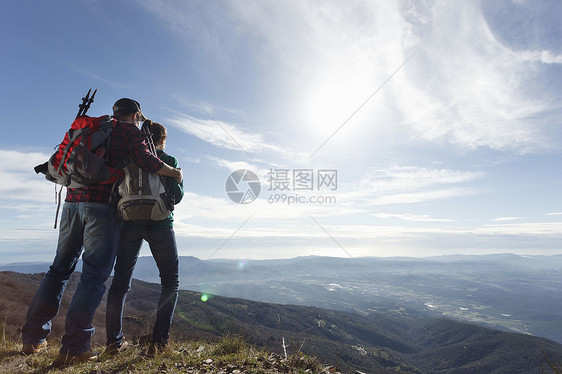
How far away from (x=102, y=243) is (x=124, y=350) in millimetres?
1763

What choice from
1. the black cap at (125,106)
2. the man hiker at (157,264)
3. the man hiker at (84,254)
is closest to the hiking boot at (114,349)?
the man hiker at (157,264)

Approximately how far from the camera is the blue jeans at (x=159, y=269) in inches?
160

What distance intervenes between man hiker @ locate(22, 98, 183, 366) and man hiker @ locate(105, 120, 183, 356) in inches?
10.6

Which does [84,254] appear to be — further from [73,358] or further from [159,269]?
[73,358]

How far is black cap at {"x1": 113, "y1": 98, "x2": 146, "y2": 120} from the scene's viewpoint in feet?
13.5

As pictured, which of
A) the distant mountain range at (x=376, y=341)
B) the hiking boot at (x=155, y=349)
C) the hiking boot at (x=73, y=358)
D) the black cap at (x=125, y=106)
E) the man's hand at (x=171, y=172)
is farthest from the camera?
the distant mountain range at (x=376, y=341)

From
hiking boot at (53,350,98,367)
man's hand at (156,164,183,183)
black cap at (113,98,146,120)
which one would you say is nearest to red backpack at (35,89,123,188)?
black cap at (113,98,146,120)

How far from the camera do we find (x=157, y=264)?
13.2 ft

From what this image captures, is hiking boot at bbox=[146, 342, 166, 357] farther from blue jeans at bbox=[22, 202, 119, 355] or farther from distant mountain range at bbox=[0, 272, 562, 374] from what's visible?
distant mountain range at bbox=[0, 272, 562, 374]

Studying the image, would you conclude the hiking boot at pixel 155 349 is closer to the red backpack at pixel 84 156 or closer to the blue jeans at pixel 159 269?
the blue jeans at pixel 159 269

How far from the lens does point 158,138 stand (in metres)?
4.57

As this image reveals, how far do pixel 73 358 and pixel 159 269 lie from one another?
139cm

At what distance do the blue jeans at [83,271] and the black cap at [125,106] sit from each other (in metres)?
1.39

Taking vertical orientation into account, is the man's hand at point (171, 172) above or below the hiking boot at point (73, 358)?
above
